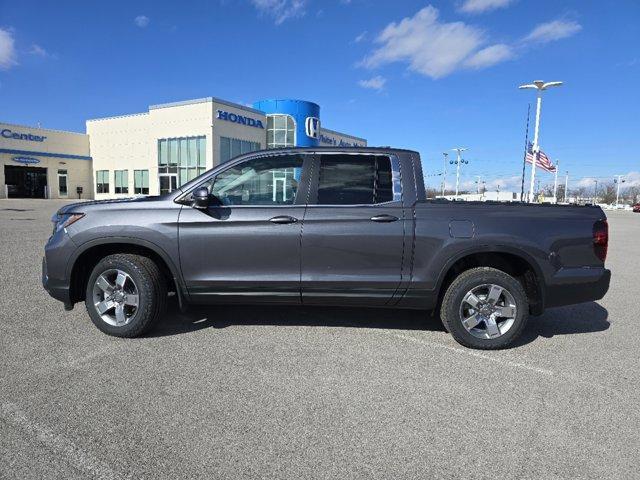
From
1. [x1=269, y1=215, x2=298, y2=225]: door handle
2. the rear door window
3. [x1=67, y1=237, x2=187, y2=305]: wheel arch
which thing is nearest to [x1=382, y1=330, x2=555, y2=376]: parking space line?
the rear door window

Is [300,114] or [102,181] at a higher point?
[300,114]

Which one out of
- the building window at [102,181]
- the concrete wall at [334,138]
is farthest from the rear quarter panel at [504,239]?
the building window at [102,181]

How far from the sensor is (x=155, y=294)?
401 centimetres

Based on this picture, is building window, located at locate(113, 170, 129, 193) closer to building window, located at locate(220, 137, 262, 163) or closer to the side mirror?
building window, located at locate(220, 137, 262, 163)

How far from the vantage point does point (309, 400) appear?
116 inches

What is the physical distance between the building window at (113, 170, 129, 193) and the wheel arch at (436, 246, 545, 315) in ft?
143

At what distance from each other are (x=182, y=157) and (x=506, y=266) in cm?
3564

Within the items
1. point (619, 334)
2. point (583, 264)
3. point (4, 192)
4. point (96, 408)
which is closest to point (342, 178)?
point (583, 264)

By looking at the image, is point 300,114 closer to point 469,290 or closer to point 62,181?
point 62,181

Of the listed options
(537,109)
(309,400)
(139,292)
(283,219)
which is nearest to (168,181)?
(537,109)

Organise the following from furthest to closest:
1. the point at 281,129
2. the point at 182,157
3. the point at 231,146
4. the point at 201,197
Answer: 1. the point at 281,129
2. the point at 182,157
3. the point at 231,146
4. the point at 201,197

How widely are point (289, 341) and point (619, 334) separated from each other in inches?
142

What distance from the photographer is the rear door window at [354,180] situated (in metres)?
4.00

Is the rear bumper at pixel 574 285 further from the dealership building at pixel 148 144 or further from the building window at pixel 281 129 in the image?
the building window at pixel 281 129
